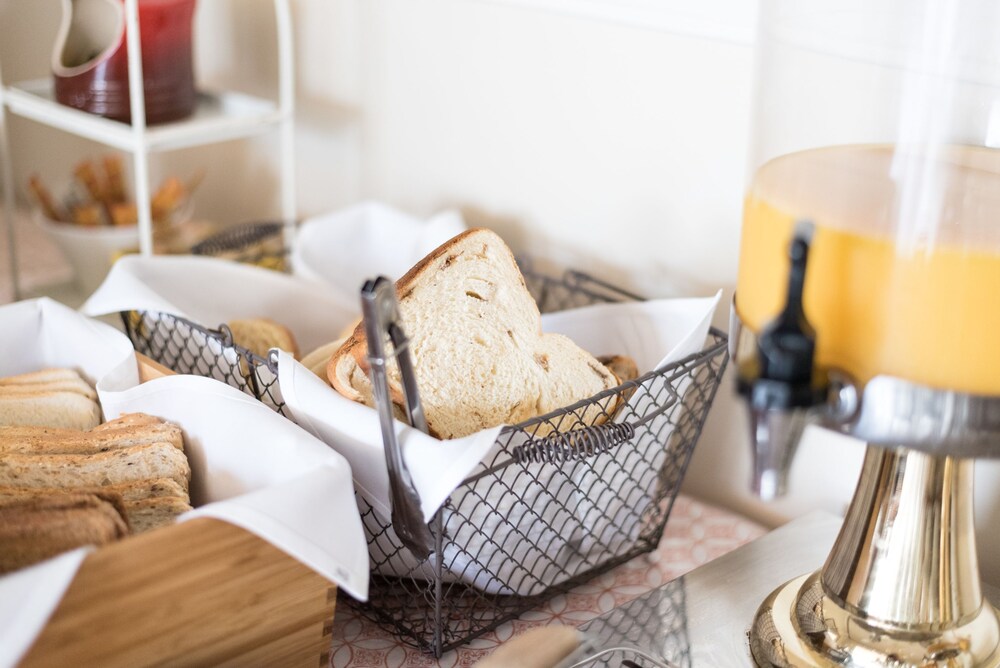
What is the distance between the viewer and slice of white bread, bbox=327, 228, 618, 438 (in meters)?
0.62

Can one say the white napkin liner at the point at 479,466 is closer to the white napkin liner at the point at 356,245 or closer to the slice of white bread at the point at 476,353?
the slice of white bread at the point at 476,353

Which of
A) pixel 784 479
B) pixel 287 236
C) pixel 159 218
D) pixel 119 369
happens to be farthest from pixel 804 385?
pixel 159 218

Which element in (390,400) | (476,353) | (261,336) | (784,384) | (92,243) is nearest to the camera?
(784,384)

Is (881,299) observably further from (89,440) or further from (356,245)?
(356,245)

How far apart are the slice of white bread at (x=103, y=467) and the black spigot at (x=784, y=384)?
0.33m

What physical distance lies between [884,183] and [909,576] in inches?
8.5

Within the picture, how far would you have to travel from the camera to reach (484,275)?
670 mm

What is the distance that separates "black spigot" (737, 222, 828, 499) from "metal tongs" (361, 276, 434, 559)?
0.17 metres

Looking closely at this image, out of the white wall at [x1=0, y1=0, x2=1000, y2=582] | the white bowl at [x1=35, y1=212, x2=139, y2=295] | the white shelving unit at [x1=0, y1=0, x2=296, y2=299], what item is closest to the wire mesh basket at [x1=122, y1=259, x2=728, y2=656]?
the white wall at [x1=0, y1=0, x2=1000, y2=582]

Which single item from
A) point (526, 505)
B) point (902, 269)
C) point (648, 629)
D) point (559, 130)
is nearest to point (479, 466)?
point (526, 505)

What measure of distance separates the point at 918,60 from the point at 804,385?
18 cm

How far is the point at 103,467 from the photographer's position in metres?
0.59

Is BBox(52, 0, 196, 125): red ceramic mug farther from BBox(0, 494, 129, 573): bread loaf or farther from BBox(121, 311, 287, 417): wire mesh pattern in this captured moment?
BBox(0, 494, 129, 573): bread loaf

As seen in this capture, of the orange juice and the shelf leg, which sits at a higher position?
the orange juice
